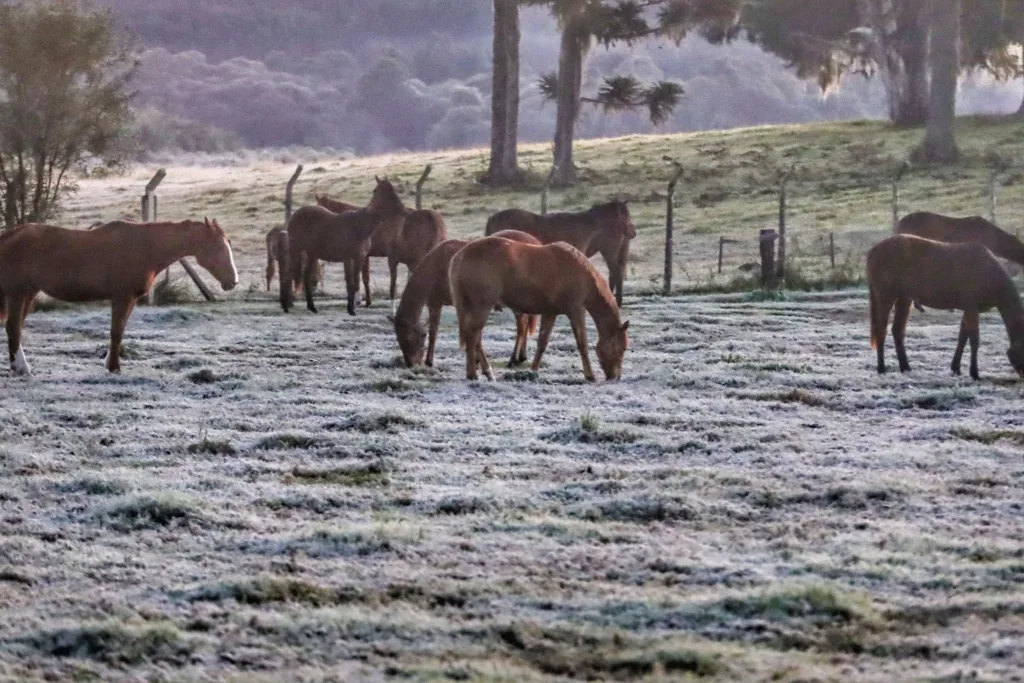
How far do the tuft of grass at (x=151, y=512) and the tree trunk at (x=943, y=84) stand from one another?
32.9m

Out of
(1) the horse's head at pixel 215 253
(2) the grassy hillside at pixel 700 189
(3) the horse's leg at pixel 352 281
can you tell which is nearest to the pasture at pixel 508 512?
(1) the horse's head at pixel 215 253

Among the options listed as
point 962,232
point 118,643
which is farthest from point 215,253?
point 962,232

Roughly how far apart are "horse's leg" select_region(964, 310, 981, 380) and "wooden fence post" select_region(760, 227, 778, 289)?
8.08 metres

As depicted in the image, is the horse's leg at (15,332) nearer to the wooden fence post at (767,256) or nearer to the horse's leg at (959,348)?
the horse's leg at (959,348)

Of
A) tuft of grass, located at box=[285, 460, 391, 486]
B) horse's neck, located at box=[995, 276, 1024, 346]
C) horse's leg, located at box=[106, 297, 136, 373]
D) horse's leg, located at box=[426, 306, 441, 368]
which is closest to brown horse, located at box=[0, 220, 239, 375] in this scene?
horse's leg, located at box=[106, 297, 136, 373]

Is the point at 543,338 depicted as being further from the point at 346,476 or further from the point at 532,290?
the point at 346,476

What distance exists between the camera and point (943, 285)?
472 inches

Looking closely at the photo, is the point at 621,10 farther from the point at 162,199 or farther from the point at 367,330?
the point at 367,330

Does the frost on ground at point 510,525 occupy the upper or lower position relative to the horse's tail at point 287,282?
lower

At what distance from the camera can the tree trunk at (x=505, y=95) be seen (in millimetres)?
38031

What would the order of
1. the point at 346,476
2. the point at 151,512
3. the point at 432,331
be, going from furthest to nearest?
the point at 432,331, the point at 346,476, the point at 151,512

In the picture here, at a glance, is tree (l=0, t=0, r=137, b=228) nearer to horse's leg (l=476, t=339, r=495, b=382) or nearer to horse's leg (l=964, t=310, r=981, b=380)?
horse's leg (l=476, t=339, r=495, b=382)

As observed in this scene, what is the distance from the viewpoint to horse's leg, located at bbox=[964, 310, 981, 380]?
11.8m

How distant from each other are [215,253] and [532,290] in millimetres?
3137
